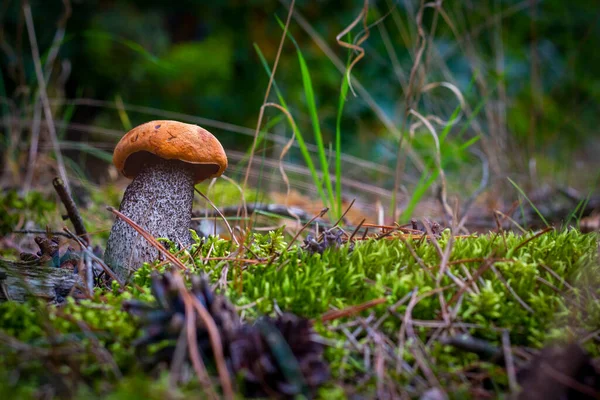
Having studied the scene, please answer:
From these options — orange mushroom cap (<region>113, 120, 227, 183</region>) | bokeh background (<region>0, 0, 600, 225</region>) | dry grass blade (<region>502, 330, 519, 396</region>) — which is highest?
bokeh background (<region>0, 0, 600, 225</region>)

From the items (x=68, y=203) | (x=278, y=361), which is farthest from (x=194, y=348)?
(x=68, y=203)

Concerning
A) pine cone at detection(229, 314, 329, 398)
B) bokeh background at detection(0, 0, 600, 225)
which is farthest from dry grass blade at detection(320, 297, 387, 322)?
bokeh background at detection(0, 0, 600, 225)

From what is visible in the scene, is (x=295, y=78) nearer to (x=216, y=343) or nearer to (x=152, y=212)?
(x=152, y=212)

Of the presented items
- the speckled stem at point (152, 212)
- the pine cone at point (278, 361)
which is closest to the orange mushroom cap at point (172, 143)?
the speckled stem at point (152, 212)

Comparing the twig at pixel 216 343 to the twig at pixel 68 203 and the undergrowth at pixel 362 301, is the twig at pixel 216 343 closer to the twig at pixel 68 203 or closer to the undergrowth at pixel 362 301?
the undergrowth at pixel 362 301

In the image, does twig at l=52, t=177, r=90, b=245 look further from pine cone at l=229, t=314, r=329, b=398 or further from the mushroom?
pine cone at l=229, t=314, r=329, b=398

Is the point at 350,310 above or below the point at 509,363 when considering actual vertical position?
above

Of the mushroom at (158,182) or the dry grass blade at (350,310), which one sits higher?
the mushroom at (158,182)
